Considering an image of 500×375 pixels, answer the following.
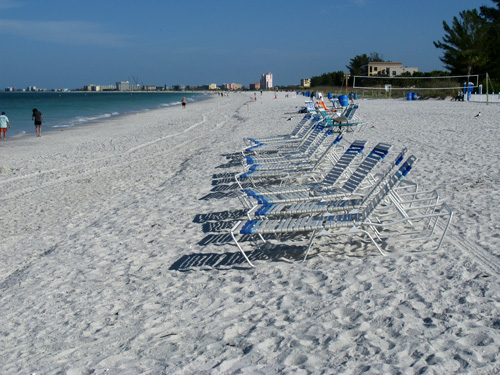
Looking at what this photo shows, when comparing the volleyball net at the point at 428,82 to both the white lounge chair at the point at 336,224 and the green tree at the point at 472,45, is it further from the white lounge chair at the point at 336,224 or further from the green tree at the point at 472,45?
the white lounge chair at the point at 336,224

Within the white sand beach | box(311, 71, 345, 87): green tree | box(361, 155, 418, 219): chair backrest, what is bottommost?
the white sand beach

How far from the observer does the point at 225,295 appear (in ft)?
13.4

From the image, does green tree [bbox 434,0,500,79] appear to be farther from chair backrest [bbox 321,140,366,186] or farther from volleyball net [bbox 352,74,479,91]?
chair backrest [bbox 321,140,366,186]

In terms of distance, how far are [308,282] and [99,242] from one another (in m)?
2.75

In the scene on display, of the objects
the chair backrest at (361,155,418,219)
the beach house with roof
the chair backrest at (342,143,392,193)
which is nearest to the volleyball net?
the beach house with roof

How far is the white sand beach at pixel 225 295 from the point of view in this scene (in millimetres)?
3109

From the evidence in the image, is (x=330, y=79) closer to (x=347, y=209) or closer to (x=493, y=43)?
(x=493, y=43)

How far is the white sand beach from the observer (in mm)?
3109

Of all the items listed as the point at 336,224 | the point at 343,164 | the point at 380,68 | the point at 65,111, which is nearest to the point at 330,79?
the point at 380,68

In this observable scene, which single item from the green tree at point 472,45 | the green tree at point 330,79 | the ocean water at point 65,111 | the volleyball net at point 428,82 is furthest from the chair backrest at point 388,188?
the green tree at point 330,79

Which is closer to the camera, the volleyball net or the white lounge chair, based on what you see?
the white lounge chair

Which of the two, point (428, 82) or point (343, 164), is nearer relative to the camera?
point (343, 164)

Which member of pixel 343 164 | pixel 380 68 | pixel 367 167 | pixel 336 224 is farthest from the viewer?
pixel 380 68

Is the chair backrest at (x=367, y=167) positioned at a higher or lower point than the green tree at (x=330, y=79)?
lower
